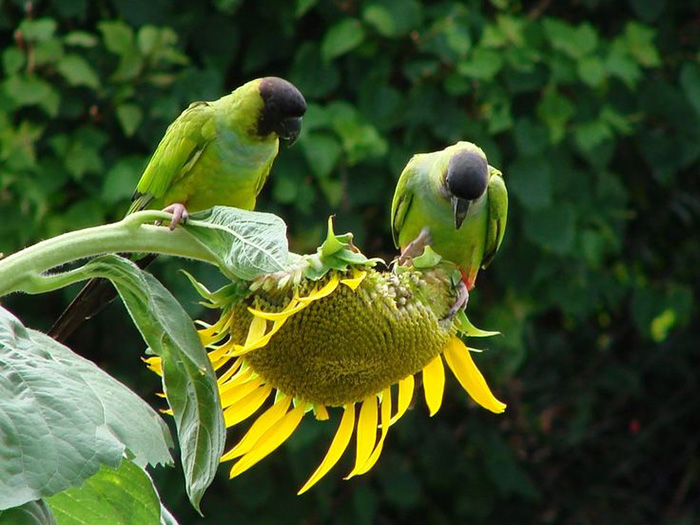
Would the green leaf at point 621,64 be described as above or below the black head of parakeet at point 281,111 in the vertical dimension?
below

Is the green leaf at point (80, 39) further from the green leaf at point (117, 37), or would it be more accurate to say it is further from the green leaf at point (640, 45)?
the green leaf at point (640, 45)

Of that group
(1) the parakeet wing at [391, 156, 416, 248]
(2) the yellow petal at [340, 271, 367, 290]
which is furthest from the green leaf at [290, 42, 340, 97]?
(2) the yellow petal at [340, 271, 367, 290]

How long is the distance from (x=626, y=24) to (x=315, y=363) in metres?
3.02

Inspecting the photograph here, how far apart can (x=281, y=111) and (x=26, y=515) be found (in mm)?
1410

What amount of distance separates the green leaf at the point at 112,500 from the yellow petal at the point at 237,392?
5.5 inches

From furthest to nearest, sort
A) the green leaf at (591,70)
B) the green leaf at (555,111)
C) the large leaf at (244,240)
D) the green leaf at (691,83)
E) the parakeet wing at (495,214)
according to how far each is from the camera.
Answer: the green leaf at (691,83) → the green leaf at (555,111) → the green leaf at (591,70) → the parakeet wing at (495,214) → the large leaf at (244,240)

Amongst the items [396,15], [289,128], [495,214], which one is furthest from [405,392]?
[396,15]

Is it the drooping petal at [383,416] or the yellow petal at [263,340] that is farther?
the drooping petal at [383,416]

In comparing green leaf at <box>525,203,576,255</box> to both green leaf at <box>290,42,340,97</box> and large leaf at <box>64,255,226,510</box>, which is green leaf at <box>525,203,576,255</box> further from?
large leaf at <box>64,255,226,510</box>

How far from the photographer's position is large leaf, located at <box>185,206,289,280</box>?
3.41 feet

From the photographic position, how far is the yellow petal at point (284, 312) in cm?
111

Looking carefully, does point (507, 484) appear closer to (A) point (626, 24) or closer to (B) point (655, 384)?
(B) point (655, 384)

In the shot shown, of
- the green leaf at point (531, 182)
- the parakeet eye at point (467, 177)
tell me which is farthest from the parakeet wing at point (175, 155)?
the green leaf at point (531, 182)

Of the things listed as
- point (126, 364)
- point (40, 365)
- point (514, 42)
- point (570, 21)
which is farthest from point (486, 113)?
point (40, 365)
